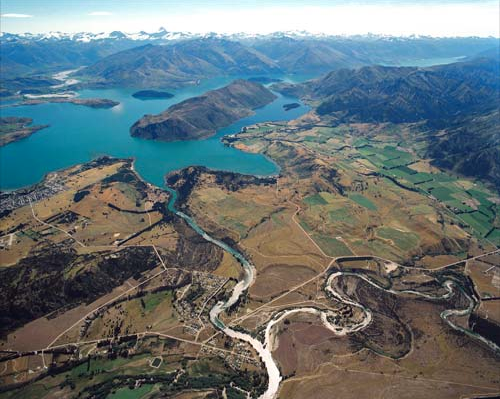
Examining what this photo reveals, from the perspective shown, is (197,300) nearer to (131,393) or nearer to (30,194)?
(131,393)

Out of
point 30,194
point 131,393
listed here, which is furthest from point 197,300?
point 30,194

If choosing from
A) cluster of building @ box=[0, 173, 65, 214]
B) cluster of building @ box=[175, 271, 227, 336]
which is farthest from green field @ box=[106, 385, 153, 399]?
cluster of building @ box=[0, 173, 65, 214]

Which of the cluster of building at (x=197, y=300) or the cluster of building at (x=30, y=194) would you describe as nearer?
the cluster of building at (x=197, y=300)

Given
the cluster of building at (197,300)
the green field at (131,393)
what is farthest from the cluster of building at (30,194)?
the green field at (131,393)

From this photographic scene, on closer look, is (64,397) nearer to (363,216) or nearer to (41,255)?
(41,255)

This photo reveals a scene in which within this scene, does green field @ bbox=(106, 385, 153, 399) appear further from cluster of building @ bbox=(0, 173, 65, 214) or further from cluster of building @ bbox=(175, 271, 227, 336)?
cluster of building @ bbox=(0, 173, 65, 214)

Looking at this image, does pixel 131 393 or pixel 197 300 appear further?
pixel 197 300

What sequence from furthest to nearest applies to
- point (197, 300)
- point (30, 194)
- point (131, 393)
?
point (30, 194) → point (197, 300) → point (131, 393)

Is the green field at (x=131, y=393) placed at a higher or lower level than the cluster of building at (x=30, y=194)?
lower

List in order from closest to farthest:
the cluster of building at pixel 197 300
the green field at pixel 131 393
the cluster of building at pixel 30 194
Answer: the green field at pixel 131 393 → the cluster of building at pixel 197 300 → the cluster of building at pixel 30 194

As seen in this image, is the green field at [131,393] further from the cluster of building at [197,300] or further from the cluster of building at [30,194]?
the cluster of building at [30,194]

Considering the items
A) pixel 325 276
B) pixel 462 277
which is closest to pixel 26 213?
pixel 325 276
